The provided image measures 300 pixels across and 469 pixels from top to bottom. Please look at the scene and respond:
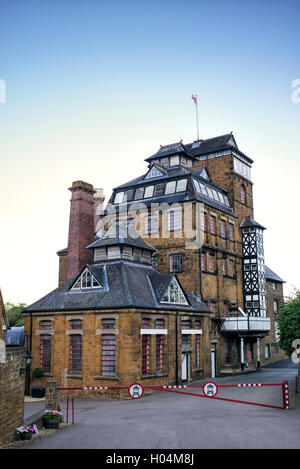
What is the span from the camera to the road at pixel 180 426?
13242 millimetres

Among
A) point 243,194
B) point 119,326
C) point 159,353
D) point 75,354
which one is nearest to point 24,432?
point 119,326

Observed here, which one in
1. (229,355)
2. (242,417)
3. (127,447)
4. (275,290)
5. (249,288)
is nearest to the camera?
(127,447)

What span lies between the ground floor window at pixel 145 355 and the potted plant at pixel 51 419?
37.6ft

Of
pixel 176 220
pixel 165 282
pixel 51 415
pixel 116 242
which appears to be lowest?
pixel 51 415

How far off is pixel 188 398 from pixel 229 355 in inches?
605

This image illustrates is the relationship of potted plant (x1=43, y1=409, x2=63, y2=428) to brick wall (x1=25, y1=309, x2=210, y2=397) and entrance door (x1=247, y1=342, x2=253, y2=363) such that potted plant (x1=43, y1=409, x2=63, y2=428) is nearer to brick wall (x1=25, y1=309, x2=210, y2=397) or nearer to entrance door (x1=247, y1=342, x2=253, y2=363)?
brick wall (x1=25, y1=309, x2=210, y2=397)

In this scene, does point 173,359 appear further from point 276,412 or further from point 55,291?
point 276,412

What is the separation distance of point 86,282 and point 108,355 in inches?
211

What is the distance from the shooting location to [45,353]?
3009cm

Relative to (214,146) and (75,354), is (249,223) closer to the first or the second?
(214,146)

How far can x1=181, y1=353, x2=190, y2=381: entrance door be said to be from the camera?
31055 millimetres

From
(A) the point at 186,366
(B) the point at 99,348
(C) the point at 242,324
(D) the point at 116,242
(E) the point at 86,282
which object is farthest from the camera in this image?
(C) the point at 242,324

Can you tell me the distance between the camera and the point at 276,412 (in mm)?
18781
